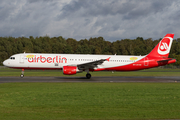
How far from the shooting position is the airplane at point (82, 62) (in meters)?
31.2

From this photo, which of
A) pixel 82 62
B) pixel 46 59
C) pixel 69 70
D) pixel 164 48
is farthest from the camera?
pixel 164 48

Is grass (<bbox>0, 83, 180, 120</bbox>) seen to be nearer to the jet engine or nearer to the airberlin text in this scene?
the jet engine

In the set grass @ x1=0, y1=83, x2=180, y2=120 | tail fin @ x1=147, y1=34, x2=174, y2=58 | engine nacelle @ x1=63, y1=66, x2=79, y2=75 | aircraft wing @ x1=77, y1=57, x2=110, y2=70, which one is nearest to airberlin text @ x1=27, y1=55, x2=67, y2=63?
engine nacelle @ x1=63, y1=66, x2=79, y2=75

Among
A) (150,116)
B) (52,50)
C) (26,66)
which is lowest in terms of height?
(150,116)

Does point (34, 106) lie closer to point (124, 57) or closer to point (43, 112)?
point (43, 112)

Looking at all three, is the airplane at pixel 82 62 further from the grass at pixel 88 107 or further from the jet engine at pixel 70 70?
the grass at pixel 88 107

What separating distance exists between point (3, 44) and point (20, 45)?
11.4 meters

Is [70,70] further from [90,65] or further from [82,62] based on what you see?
[82,62]

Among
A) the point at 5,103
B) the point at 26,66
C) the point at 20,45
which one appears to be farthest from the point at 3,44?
the point at 5,103

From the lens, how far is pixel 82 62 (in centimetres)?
3222

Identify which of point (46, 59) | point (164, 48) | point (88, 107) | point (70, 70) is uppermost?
point (164, 48)

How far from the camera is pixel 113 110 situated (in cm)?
1106

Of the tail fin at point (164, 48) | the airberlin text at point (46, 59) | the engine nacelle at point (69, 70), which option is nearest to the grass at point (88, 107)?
the engine nacelle at point (69, 70)

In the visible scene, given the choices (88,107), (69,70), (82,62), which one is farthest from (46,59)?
(88,107)
